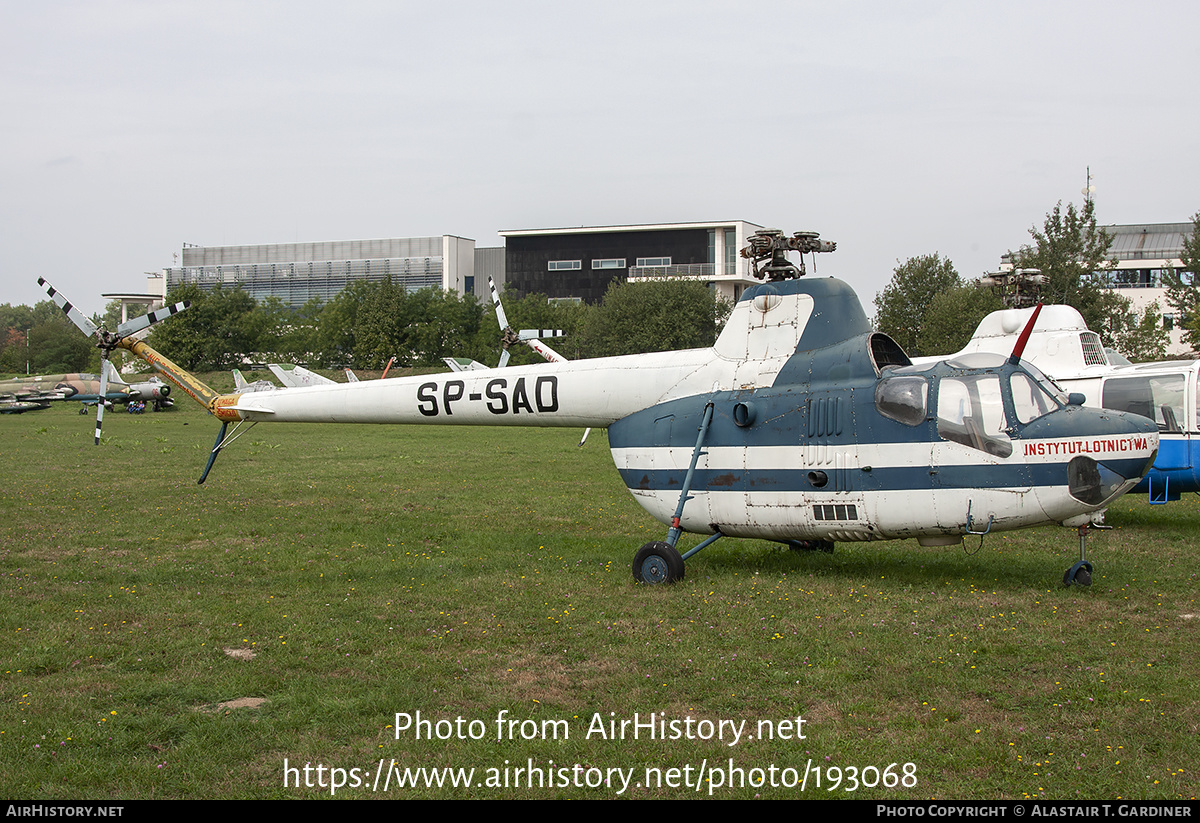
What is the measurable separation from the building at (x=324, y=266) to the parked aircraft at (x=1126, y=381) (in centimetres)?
9475

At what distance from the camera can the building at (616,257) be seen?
9600 cm

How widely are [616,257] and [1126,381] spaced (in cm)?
8555

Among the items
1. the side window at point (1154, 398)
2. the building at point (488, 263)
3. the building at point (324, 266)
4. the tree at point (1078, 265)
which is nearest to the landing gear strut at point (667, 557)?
the side window at point (1154, 398)

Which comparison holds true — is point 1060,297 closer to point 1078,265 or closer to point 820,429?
point 1078,265

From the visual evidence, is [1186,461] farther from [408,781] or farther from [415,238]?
[415,238]

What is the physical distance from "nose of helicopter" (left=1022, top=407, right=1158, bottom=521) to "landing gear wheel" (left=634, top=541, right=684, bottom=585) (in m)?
4.20

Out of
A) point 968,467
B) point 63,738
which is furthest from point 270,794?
point 968,467

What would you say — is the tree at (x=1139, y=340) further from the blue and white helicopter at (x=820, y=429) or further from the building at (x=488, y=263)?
the building at (x=488, y=263)

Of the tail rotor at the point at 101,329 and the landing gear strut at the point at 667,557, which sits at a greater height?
the tail rotor at the point at 101,329

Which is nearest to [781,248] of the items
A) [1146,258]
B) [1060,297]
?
[1060,297]

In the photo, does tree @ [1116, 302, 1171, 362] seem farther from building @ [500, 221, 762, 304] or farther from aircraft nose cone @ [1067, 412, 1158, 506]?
building @ [500, 221, 762, 304]

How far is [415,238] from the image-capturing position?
4441 inches

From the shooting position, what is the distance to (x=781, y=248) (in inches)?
478

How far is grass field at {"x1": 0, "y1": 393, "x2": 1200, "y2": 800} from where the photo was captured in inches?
231
